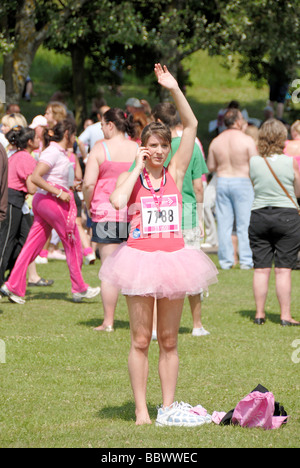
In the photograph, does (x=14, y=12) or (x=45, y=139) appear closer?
(x=45, y=139)

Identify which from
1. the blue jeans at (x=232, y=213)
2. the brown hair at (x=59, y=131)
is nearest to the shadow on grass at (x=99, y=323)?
the brown hair at (x=59, y=131)

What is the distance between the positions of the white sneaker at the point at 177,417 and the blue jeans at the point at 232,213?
28.2 ft

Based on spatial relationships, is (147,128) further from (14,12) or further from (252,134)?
(14,12)

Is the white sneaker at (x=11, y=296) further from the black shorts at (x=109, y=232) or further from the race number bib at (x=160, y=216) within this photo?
the race number bib at (x=160, y=216)

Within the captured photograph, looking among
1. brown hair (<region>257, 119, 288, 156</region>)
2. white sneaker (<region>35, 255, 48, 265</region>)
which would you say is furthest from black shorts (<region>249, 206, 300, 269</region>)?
white sneaker (<region>35, 255, 48, 265</region>)

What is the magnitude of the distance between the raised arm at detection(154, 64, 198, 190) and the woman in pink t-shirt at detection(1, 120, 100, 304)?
4.57m

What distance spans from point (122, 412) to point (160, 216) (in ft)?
4.82

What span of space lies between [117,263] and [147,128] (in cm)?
92

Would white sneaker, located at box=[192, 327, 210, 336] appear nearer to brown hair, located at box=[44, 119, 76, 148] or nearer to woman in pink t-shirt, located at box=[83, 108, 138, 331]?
woman in pink t-shirt, located at box=[83, 108, 138, 331]

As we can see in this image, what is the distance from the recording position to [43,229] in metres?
10.7

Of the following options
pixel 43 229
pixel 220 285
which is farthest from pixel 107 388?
pixel 220 285

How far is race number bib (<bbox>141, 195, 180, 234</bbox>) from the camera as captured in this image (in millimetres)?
5621

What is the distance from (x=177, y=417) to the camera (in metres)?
5.65

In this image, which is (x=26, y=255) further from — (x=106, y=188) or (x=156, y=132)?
(x=156, y=132)
